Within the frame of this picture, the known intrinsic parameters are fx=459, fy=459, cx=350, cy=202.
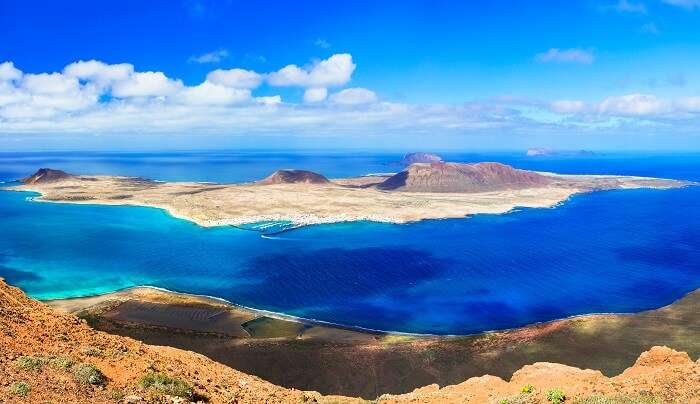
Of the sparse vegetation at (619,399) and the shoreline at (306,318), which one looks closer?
the sparse vegetation at (619,399)

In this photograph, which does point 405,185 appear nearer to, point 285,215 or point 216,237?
point 285,215

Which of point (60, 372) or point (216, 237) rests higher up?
point (60, 372)

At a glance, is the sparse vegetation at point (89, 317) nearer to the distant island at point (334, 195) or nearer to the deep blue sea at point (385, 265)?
the deep blue sea at point (385, 265)

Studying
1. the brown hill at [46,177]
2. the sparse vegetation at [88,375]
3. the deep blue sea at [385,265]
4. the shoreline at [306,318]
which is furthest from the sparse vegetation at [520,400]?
the brown hill at [46,177]

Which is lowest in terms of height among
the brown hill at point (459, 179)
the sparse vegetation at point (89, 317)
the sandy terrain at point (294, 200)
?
the sparse vegetation at point (89, 317)

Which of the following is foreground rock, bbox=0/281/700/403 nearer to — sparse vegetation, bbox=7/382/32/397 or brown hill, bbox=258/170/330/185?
sparse vegetation, bbox=7/382/32/397

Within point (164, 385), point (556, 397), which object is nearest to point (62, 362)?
point (164, 385)

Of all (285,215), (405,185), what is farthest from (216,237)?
(405,185)
